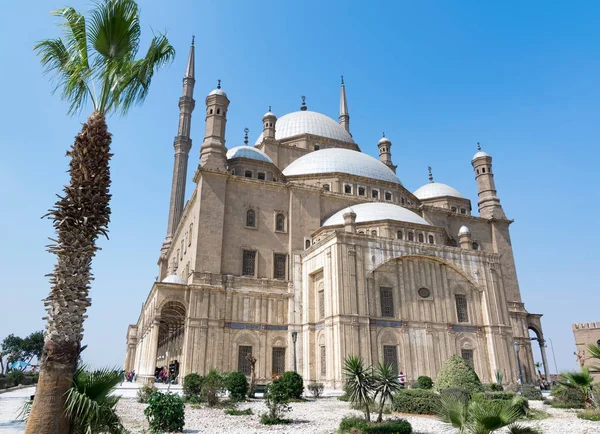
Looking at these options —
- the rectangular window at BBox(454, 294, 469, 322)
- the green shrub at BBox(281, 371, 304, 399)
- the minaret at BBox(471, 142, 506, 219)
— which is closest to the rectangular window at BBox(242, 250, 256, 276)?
the green shrub at BBox(281, 371, 304, 399)

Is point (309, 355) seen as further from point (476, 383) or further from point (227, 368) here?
point (476, 383)

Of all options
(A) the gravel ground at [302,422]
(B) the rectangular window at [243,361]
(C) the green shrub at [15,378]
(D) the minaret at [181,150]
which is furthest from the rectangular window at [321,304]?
(C) the green shrub at [15,378]

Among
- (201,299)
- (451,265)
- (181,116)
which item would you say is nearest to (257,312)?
(201,299)

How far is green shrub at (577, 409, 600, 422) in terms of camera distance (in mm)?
12141

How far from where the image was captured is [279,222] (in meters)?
29.1

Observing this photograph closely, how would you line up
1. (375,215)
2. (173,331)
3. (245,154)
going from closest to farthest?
(375,215) → (173,331) → (245,154)

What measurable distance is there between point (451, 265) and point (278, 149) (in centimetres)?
1849

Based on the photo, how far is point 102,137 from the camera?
27.9 feet

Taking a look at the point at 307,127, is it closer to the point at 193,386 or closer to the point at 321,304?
the point at 321,304

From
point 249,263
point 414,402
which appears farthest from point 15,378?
point 414,402

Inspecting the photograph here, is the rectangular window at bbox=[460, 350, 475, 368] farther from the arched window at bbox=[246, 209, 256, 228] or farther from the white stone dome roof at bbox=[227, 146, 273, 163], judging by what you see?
the white stone dome roof at bbox=[227, 146, 273, 163]

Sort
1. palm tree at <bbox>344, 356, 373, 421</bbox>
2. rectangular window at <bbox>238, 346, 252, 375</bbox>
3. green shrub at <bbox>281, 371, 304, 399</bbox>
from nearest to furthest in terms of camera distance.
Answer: palm tree at <bbox>344, 356, 373, 421</bbox> < green shrub at <bbox>281, 371, 304, 399</bbox> < rectangular window at <bbox>238, 346, 252, 375</bbox>

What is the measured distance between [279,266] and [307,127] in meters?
18.3

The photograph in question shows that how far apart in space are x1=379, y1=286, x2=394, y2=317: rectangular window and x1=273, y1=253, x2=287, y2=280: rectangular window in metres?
6.53
